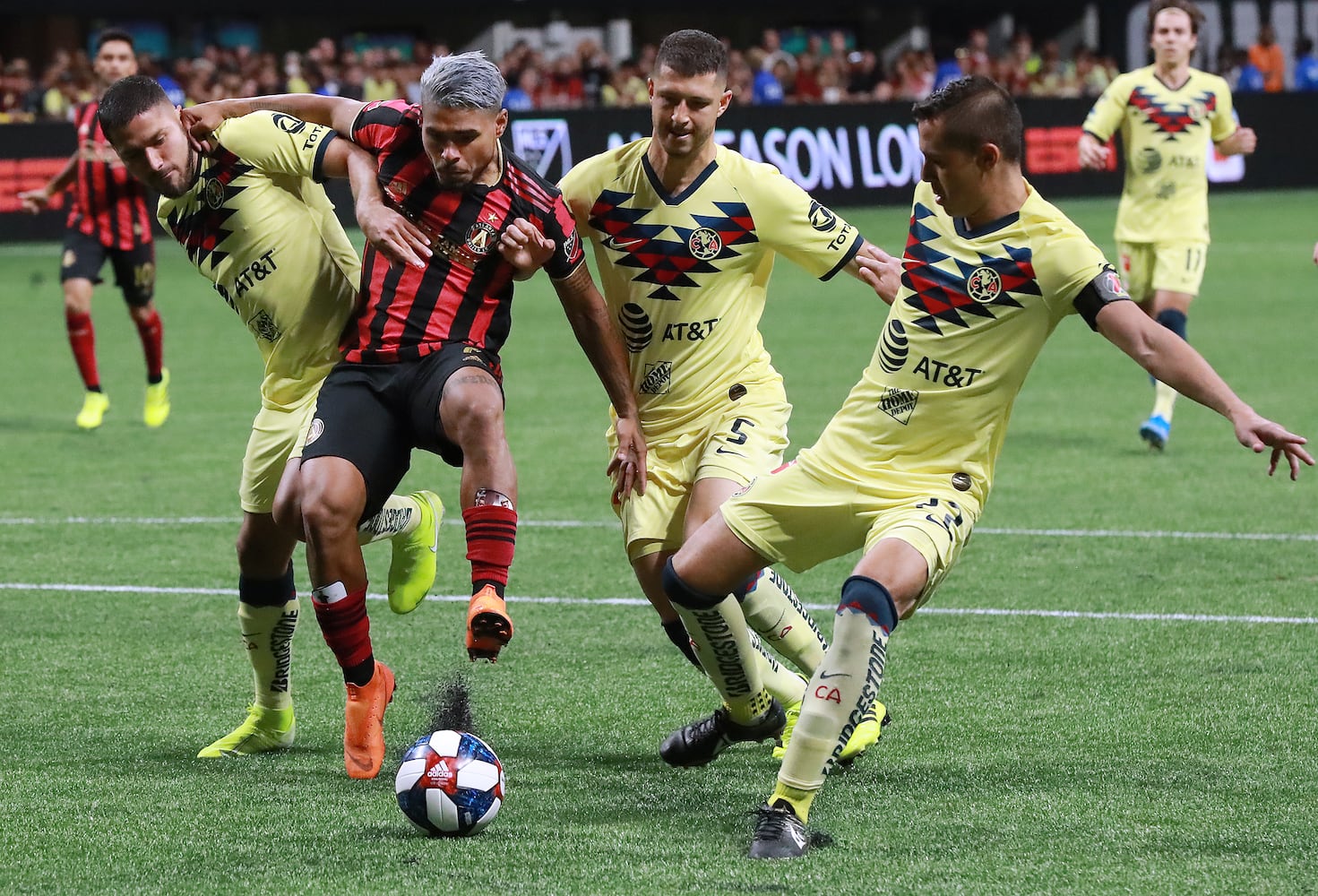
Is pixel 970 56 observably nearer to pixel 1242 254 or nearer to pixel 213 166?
pixel 1242 254

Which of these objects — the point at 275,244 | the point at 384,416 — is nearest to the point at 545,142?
the point at 275,244

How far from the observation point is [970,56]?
1281 inches

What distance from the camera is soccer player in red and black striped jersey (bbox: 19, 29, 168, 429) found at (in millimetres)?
11672

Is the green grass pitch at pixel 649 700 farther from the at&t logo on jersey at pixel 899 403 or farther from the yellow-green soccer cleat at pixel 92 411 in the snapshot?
the at&t logo on jersey at pixel 899 403

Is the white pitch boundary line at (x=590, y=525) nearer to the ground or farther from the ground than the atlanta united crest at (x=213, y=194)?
nearer to the ground

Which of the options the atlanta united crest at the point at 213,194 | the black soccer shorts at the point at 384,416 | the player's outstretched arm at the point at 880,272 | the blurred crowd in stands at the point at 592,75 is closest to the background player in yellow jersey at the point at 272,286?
the atlanta united crest at the point at 213,194

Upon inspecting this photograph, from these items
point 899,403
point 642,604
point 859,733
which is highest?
point 899,403

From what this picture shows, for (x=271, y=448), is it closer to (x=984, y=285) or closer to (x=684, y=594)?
(x=684, y=594)

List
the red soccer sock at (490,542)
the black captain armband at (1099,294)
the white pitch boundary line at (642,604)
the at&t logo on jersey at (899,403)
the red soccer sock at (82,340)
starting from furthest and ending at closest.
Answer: the red soccer sock at (82,340)
the white pitch boundary line at (642,604)
the red soccer sock at (490,542)
the at&t logo on jersey at (899,403)
the black captain armband at (1099,294)

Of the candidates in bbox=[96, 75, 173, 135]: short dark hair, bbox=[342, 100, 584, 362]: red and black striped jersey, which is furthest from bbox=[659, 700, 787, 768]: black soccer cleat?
bbox=[96, 75, 173, 135]: short dark hair

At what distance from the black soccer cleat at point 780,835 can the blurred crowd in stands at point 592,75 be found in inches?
817

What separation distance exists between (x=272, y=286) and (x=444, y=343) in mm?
720

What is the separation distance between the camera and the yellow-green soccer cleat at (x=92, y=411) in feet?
39.0

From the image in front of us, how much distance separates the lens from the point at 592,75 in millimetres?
29281
